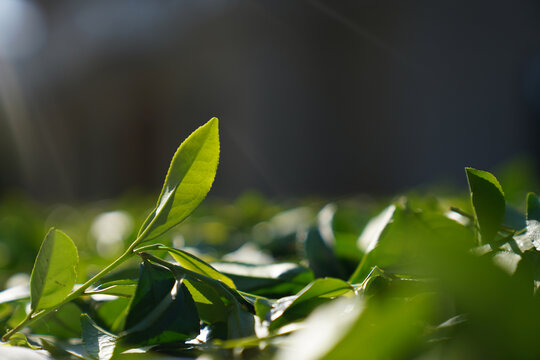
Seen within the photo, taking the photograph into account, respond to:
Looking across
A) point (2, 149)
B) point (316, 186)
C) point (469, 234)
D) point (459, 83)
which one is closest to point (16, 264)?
point (469, 234)

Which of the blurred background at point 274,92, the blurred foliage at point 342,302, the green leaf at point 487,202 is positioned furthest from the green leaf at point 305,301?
the blurred background at point 274,92

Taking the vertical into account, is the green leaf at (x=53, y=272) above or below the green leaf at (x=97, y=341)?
above

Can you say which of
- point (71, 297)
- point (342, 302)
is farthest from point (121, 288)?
point (342, 302)

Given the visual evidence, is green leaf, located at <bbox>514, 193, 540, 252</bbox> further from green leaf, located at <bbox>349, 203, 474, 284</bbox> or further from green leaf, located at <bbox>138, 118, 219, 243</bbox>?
green leaf, located at <bbox>138, 118, 219, 243</bbox>

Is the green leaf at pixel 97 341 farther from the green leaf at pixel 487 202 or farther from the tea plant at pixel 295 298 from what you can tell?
the green leaf at pixel 487 202

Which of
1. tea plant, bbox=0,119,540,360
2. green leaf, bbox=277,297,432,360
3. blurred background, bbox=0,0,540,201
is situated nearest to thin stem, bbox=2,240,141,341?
tea plant, bbox=0,119,540,360
